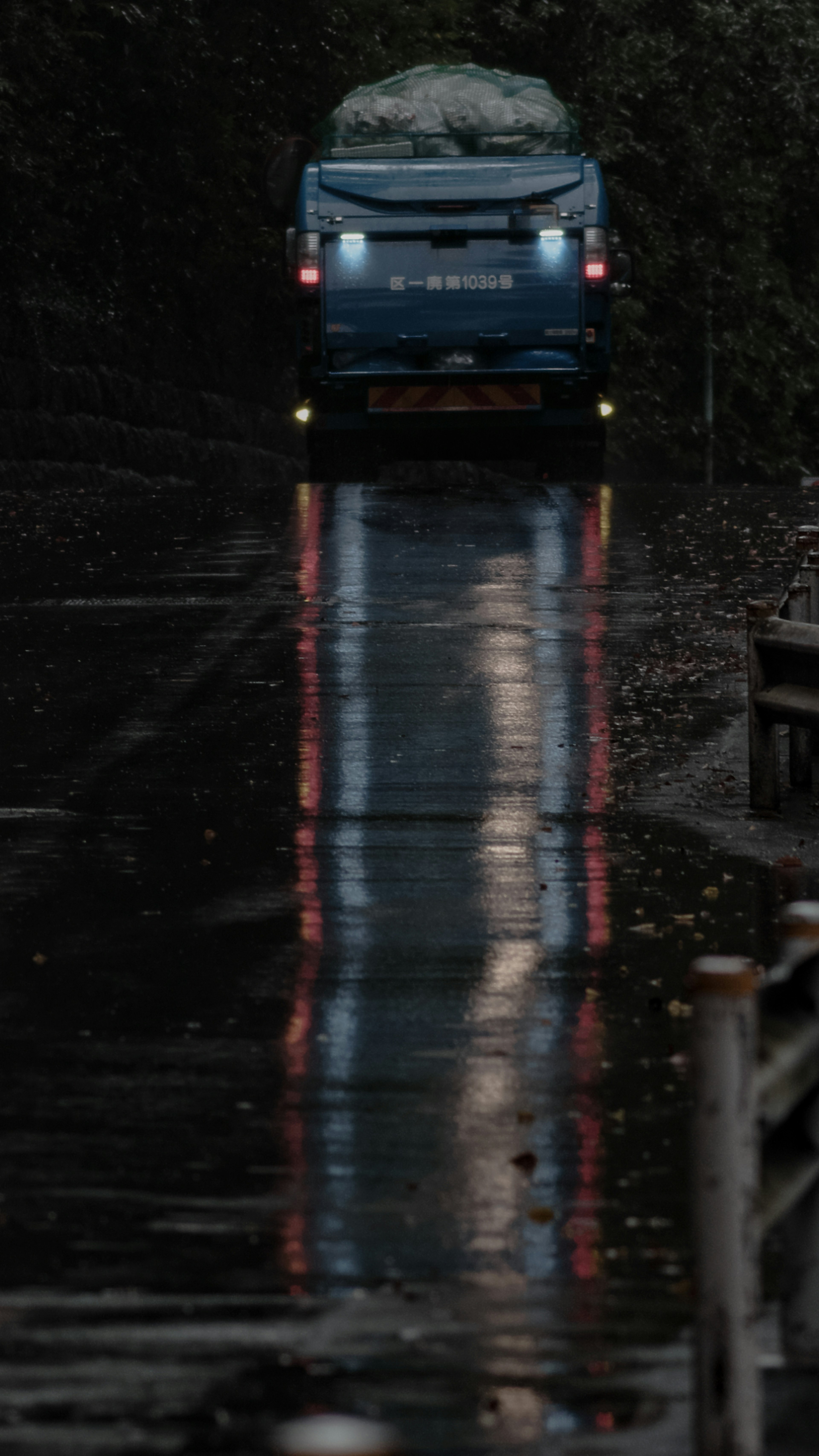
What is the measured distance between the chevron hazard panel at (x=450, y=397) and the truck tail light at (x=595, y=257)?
134 centimetres

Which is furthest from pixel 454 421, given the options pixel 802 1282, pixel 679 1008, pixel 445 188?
pixel 802 1282

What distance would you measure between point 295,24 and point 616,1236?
33263 millimetres

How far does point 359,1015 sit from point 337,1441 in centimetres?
451

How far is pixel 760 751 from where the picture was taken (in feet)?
34.8

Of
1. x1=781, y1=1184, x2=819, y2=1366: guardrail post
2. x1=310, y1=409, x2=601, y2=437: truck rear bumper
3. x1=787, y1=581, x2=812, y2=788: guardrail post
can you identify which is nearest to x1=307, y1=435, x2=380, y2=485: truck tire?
x1=310, y1=409, x2=601, y2=437: truck rear bumper

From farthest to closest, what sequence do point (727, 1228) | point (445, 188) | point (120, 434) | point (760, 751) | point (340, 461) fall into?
point (120, 434), point (340, 461), point (445, 188), point (760, 751), point (727, 1228)

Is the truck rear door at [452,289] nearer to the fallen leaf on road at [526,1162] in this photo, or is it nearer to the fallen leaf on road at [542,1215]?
the fallen leaf on road at [526,1162]

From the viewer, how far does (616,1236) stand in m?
5.45

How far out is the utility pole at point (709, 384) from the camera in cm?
4888

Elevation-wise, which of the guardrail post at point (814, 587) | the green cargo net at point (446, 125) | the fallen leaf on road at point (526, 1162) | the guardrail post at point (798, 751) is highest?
the green cargo net at point (446, 125)

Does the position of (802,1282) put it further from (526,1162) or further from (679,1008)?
(679,1008)

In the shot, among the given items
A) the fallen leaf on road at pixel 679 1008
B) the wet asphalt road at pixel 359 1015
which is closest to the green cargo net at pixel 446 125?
the wet asphalt road at pixel 359 1015

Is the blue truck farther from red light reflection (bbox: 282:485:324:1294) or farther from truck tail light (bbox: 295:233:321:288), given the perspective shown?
red light reflection (bbox: 282:485:324:1294)

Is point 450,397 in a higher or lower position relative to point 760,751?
lower
